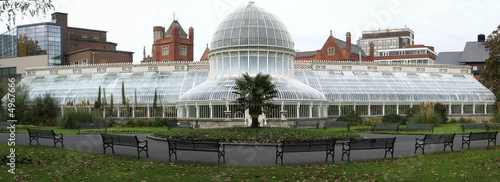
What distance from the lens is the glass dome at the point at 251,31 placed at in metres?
41.3

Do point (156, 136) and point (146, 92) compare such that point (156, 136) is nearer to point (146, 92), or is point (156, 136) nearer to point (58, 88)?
point (146, 92)

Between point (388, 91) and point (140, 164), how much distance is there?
35.5 metres

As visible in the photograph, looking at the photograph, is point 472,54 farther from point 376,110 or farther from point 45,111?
point 45,111

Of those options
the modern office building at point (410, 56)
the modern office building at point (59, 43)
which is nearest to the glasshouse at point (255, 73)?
A: the modern office building at point (59, 43)

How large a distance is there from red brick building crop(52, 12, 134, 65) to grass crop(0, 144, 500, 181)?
58.9 meters

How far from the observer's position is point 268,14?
43.1 m

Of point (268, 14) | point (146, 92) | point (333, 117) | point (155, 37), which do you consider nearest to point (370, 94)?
point (333, 117)

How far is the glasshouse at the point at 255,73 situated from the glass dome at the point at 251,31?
9cm

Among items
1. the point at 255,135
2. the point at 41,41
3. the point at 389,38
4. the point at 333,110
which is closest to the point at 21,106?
the point at 255,135

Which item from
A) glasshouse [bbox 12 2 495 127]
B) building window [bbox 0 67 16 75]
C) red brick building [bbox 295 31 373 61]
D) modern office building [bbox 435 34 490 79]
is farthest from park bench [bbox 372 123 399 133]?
building window [bbox 0 67 16 75]

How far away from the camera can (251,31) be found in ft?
136

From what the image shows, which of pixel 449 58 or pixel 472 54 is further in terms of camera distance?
pixel 449 58

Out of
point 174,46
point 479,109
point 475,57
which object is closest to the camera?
point 479,109

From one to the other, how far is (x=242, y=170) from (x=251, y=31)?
28373 millimetres
